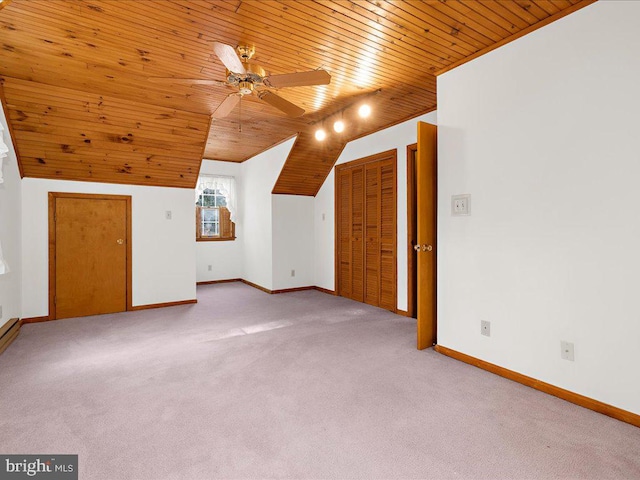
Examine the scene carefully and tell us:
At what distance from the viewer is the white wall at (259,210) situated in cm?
587

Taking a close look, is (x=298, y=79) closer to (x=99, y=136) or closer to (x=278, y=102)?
(x=278, y=102)

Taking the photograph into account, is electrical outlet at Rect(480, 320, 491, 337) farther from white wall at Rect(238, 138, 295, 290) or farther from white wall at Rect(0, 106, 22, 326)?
white wall at Rect(0, 106, 22, 326)

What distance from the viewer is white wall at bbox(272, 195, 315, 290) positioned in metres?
5.99

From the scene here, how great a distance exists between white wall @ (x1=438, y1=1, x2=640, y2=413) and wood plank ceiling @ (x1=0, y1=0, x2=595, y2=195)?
0.29 metres

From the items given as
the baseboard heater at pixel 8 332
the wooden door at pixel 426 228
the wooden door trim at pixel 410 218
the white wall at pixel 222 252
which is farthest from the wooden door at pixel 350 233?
the baseboard heater at pixel 8 332

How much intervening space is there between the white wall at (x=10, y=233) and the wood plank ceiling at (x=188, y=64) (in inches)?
9.4

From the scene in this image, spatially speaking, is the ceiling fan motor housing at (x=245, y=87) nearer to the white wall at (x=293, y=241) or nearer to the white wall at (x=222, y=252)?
the white wall at (x=293, y=241)

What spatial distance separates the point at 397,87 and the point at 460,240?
1.67 meters

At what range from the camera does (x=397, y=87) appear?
3.47m

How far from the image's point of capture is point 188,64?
115 inches

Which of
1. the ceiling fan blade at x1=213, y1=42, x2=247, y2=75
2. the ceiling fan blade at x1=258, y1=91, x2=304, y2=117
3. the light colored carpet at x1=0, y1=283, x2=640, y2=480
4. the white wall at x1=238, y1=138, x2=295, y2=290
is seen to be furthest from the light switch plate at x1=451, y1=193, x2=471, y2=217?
the white wall at x1=238, y1=138, x2=295, y2=290

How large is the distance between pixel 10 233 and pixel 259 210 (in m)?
3.51

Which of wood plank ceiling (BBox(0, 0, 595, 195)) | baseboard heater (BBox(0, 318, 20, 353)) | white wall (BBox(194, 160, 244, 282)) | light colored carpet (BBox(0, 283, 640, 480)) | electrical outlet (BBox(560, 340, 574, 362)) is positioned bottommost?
light colored carpet (BBox(0, 283, 640, 480))

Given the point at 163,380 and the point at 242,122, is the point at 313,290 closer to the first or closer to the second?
the point at 242,122
